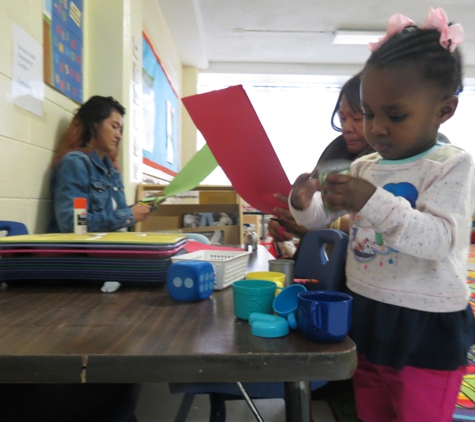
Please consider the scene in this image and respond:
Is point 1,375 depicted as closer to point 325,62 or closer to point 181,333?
point 181,333

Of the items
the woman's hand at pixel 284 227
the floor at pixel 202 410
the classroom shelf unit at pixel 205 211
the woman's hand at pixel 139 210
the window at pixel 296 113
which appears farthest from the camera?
the window at pixel 296 113

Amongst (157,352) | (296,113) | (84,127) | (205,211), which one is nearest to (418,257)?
(157,352)

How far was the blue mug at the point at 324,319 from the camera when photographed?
1.34 ft

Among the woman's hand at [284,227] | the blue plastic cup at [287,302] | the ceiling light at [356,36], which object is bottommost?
the blue plastic cup at [287,302]

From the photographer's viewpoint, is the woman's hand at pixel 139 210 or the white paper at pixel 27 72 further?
the woman's hand at pixel 139 210

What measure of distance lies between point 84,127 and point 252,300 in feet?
4.77

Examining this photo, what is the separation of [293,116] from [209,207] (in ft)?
13.1

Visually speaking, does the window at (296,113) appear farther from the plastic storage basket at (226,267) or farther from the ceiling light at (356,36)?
the plastic storage basket at (226,267)

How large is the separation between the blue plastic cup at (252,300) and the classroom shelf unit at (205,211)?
1365 millimetres

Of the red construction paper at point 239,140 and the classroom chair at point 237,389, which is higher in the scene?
the red construction paper at point 239,140

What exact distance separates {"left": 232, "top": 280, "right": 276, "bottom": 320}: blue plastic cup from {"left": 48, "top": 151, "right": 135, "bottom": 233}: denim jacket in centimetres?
119

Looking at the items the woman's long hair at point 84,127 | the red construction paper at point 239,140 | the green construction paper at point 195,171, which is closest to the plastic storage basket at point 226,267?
the red construction paper at point 239,140

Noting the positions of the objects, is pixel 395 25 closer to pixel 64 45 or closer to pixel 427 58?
pixel 427 58

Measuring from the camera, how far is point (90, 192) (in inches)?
65.6
